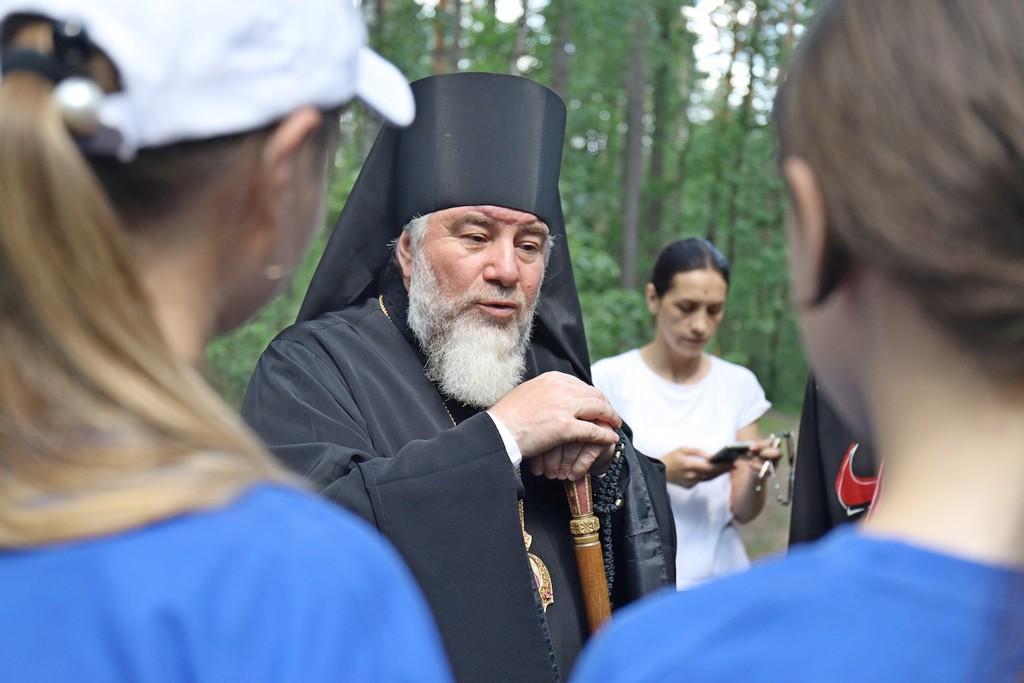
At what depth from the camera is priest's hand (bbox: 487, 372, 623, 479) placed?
9.78 feet

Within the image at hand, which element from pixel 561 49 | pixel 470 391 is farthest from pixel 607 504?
pixel 561 49

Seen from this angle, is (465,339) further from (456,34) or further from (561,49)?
(561,49)

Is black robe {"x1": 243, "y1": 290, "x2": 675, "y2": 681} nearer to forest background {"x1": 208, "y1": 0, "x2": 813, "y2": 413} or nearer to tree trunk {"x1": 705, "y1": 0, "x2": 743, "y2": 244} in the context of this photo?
forest background {"x1": 208, "y1": 0, "x2": 813, "y2": 413}

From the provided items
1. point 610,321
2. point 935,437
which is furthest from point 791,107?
point 610,321

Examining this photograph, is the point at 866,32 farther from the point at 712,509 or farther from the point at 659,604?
the point at 712,509

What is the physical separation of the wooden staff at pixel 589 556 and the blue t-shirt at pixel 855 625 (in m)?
2.23

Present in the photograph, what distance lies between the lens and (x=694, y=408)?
525 cm

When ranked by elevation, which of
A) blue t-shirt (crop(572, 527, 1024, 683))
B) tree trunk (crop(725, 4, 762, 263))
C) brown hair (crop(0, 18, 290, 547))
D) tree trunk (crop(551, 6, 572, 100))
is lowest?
tree trunk (crop(725, 4, 762, 263))

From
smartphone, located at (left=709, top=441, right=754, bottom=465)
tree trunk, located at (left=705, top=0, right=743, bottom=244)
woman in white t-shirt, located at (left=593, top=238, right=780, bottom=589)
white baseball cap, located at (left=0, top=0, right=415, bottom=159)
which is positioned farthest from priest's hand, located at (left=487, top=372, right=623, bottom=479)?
tree trunk, located at (left=705, top=0, right=743, bottom=244)

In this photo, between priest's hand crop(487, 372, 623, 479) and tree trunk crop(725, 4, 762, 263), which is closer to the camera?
priest's hand crop(487, 372, 623, 479)

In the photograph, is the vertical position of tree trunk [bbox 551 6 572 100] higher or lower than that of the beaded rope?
higher

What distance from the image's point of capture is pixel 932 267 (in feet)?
3.16

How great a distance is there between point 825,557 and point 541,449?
80.1 inches

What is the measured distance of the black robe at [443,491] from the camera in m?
2.77
